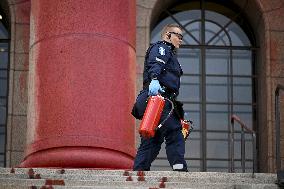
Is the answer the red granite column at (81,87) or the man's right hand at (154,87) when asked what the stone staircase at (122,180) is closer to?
A: the man's right hand at (154,87)

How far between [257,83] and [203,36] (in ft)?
4.44

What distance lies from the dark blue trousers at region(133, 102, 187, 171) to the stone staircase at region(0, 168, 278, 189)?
888mm

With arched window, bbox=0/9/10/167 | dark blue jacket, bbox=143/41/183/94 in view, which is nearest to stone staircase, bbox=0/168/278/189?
dark blue jacket, bbox=143/41/183/94

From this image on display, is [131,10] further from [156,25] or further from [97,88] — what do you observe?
[156,25]

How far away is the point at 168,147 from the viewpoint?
11.8m

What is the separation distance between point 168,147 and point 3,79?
7089 mm

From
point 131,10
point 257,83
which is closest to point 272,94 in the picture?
point 257,83

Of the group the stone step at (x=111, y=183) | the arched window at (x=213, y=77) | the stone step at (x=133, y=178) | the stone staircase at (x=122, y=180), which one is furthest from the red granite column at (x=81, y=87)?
the arched window at (x=213, y=77)

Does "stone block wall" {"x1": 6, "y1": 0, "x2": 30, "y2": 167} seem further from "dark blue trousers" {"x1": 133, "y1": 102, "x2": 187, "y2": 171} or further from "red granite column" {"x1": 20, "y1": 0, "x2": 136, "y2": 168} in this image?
"dark blue trousers" {"x1": 133, "y1": 102, "x2": 187, "y2": 171}

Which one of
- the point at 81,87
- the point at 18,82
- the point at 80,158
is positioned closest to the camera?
the point at 80,158

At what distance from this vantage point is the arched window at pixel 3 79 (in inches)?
703

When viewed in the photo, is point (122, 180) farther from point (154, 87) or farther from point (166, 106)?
point (166, 106)

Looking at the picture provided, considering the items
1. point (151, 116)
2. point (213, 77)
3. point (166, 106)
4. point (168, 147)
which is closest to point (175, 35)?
point (166, 106)

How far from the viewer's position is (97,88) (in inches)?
529
